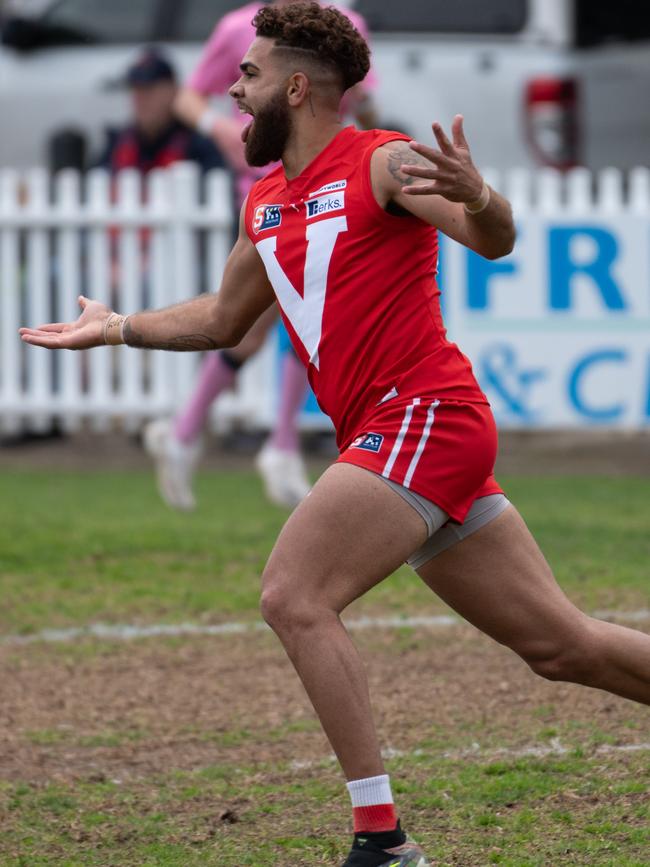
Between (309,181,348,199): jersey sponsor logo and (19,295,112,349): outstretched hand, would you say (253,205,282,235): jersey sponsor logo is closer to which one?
(309,181,348,199): jersey sponsor logo

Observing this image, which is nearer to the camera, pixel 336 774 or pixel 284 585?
pixel 284 585

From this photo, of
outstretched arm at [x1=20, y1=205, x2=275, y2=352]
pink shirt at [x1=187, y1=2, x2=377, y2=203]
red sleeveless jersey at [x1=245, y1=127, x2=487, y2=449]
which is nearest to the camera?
red sleeveless jersey at [x1=245, y1=127, x2=487, y2=449]

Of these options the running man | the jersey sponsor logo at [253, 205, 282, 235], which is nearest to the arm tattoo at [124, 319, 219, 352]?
the running man

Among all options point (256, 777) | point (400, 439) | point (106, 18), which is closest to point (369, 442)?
point (400, 439)

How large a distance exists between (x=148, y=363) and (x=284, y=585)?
7664 mm

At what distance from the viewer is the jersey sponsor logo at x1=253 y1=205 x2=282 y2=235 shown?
13.1ft

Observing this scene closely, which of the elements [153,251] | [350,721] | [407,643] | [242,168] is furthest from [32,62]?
[350,721]

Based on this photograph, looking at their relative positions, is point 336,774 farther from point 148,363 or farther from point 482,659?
point 148,363

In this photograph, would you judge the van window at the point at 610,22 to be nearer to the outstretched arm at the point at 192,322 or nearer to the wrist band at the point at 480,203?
the outstretched arm at the point at 192,322

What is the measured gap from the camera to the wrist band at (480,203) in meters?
3.58

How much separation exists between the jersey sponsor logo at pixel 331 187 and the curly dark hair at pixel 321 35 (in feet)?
1.00

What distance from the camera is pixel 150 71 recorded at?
35.3 feet

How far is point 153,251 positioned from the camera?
1094 centimetres

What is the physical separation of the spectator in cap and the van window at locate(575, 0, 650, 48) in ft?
9.30
